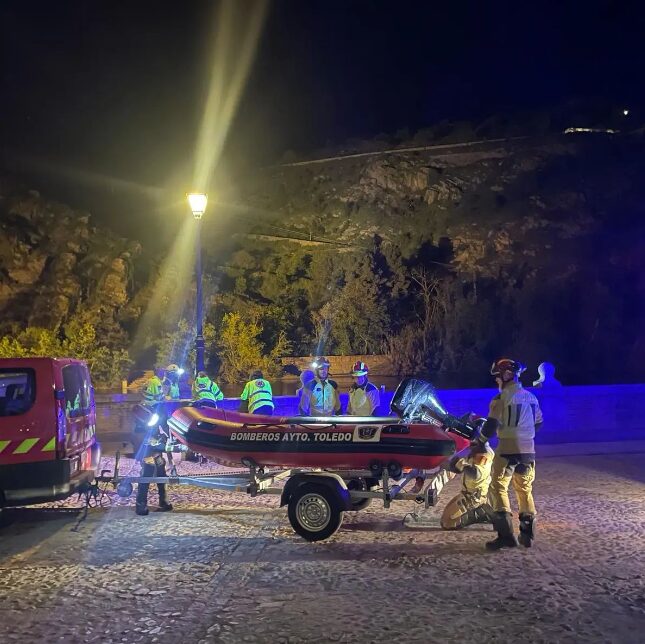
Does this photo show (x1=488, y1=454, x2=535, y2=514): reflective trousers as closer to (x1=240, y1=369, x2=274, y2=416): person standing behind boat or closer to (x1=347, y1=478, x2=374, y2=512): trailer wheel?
(x1=347, y1=478, x2=374, y2=512): trailer wheel

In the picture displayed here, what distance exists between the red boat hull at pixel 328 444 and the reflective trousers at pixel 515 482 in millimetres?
467

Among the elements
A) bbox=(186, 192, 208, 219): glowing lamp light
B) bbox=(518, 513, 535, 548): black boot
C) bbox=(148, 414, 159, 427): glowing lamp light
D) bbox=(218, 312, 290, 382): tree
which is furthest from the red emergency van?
bbox=(218, 312, 290, 382): tree

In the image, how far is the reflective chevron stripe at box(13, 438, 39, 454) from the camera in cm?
660

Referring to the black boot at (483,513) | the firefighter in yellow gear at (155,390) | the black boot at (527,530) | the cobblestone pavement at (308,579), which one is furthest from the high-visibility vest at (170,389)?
the black boot at (527,530)

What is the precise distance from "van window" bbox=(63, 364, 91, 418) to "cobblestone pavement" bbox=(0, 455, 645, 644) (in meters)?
1.25

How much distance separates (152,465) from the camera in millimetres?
7855

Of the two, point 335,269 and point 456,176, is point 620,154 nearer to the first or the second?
point 456,176

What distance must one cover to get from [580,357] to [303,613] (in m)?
35.1

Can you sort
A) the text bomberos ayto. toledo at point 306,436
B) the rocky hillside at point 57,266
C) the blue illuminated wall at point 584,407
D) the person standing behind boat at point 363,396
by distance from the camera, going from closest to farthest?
the text bomberos ayto. toledo at point 306,436 → the person standing behind boat at point 363,396 → the blue illuminated wall at point 584,407 → the rocky hillside at point 57,266

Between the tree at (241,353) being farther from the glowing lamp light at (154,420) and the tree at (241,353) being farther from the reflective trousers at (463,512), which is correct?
the reflective trousers at (463,512)

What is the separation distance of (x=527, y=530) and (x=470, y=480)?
0.76 m

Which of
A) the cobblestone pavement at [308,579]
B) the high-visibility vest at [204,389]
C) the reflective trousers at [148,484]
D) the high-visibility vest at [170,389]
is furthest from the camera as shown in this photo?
the high-visibility vest at [170,389]

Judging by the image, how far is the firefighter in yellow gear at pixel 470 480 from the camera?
675cm

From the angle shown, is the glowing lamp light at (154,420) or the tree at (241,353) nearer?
the glowing lamp light at (154,420)
